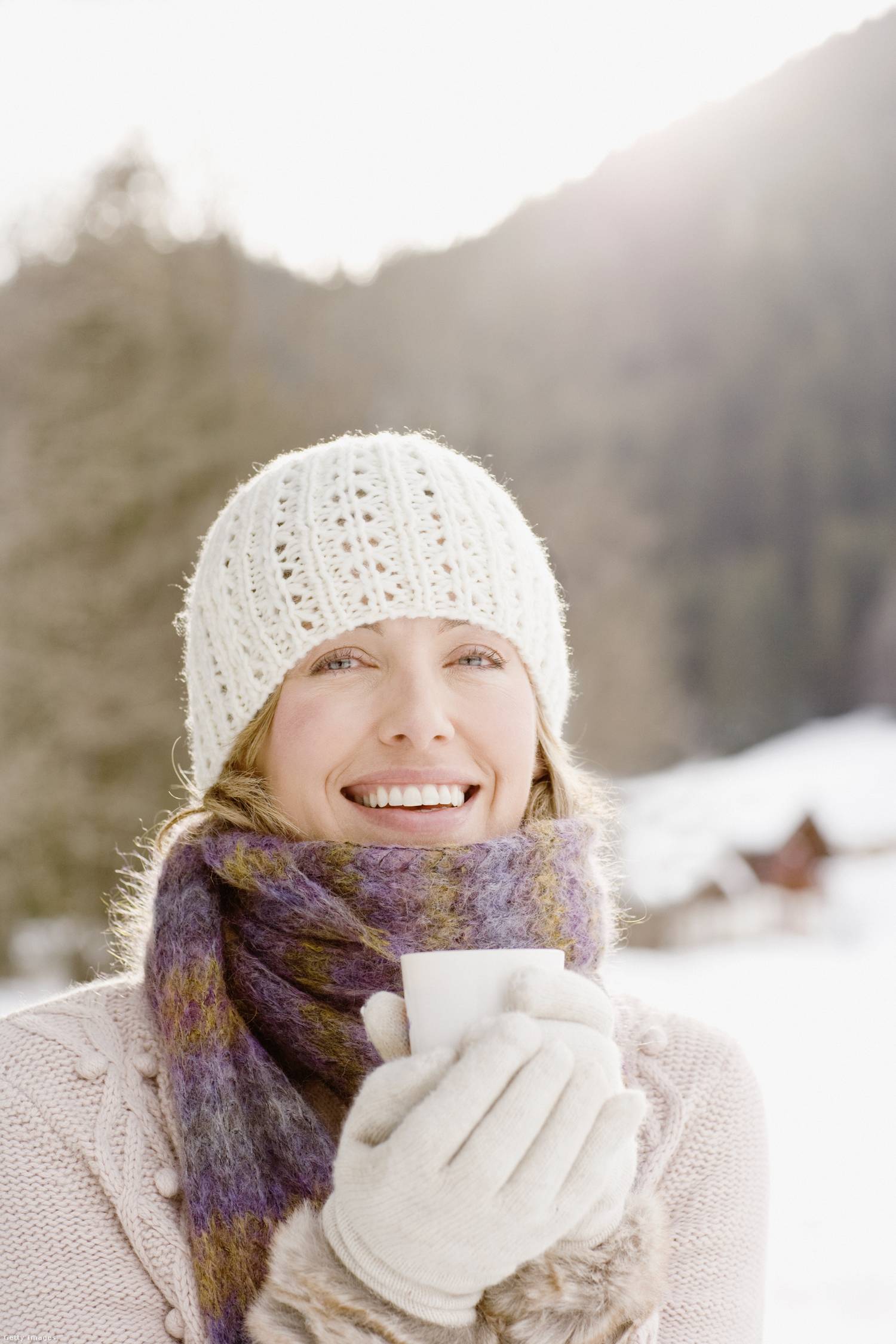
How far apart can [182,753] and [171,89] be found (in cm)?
440

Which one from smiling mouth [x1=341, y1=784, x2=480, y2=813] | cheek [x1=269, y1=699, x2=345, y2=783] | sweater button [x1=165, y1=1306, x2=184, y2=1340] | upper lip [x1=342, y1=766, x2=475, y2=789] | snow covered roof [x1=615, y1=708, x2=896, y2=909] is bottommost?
sweater button [x1=165, y1=1306, x2=184, y2=1340]

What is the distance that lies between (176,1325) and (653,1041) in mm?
696

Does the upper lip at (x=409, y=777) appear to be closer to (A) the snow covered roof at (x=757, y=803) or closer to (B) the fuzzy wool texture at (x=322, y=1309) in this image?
(B) the fuzzy wool texture at (x=322, y=1309)

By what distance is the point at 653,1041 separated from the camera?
1554mm

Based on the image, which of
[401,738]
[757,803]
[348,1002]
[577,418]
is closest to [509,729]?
[401,738]

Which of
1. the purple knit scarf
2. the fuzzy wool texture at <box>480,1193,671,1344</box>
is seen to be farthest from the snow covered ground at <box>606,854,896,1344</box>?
the fuzzy wool texture at <box>480,1193,671,1344</box>

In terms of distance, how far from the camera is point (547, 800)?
1.71m

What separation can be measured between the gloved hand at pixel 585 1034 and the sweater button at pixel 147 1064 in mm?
536

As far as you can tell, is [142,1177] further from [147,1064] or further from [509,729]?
[509,729]

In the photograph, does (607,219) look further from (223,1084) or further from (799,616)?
(223,1084)

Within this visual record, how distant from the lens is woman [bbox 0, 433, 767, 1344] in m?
1.02

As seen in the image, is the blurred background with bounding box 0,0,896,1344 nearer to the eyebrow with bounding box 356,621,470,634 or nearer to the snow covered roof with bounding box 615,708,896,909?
the snow covered roof with bounding box 615,708,896,909

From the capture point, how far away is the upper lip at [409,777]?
1473mm

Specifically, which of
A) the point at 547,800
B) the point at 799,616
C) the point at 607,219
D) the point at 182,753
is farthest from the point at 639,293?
the point at 547,800
